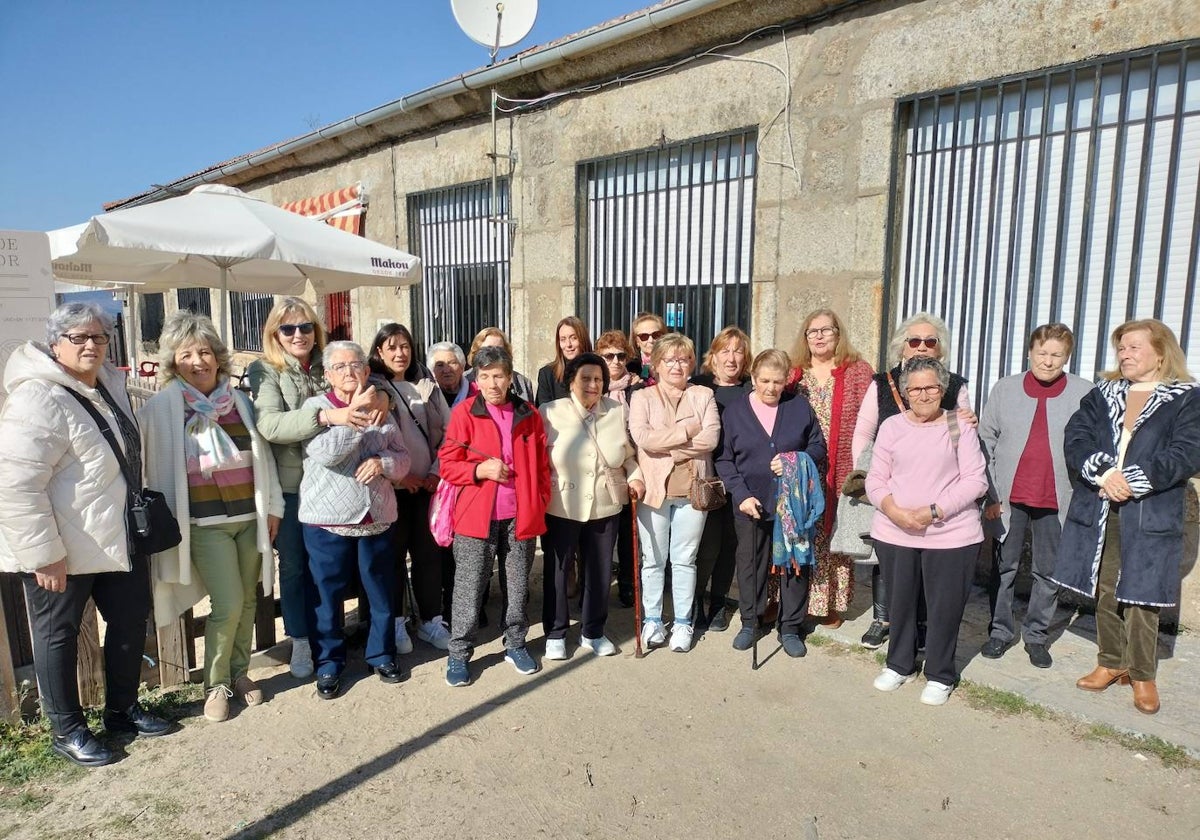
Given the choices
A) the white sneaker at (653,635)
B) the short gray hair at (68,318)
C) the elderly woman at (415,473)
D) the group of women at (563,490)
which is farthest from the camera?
the white sneaker at (653,635)

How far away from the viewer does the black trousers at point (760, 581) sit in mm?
3939

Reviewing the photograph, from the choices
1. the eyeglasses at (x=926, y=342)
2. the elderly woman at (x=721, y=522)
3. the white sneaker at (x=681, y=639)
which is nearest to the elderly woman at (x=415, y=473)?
the white sneaker at (x=681, y=639)

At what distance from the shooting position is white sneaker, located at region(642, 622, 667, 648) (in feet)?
13.3

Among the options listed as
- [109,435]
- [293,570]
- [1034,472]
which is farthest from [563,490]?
[1034,472]

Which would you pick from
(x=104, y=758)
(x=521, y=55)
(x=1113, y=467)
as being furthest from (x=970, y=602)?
(x=521, y=55)

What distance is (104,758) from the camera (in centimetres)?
296

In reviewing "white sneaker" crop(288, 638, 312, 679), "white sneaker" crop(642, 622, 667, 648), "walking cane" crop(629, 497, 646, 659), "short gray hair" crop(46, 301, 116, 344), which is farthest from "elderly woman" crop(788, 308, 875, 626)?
"short gray hair" crop(46, 301, 116, 344)

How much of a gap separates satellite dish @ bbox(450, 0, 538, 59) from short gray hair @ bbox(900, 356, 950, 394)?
5.63m

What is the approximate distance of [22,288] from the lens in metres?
3.16

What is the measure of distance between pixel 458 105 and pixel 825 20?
4.11 metres

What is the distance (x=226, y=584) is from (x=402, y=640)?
41.9 inches

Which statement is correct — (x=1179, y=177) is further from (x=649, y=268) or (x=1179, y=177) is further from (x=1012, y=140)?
(x=649, y=268)

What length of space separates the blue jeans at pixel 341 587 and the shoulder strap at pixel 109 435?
76 cm

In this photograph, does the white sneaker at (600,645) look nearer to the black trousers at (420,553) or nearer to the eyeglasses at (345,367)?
the black trousers at (420,553)
